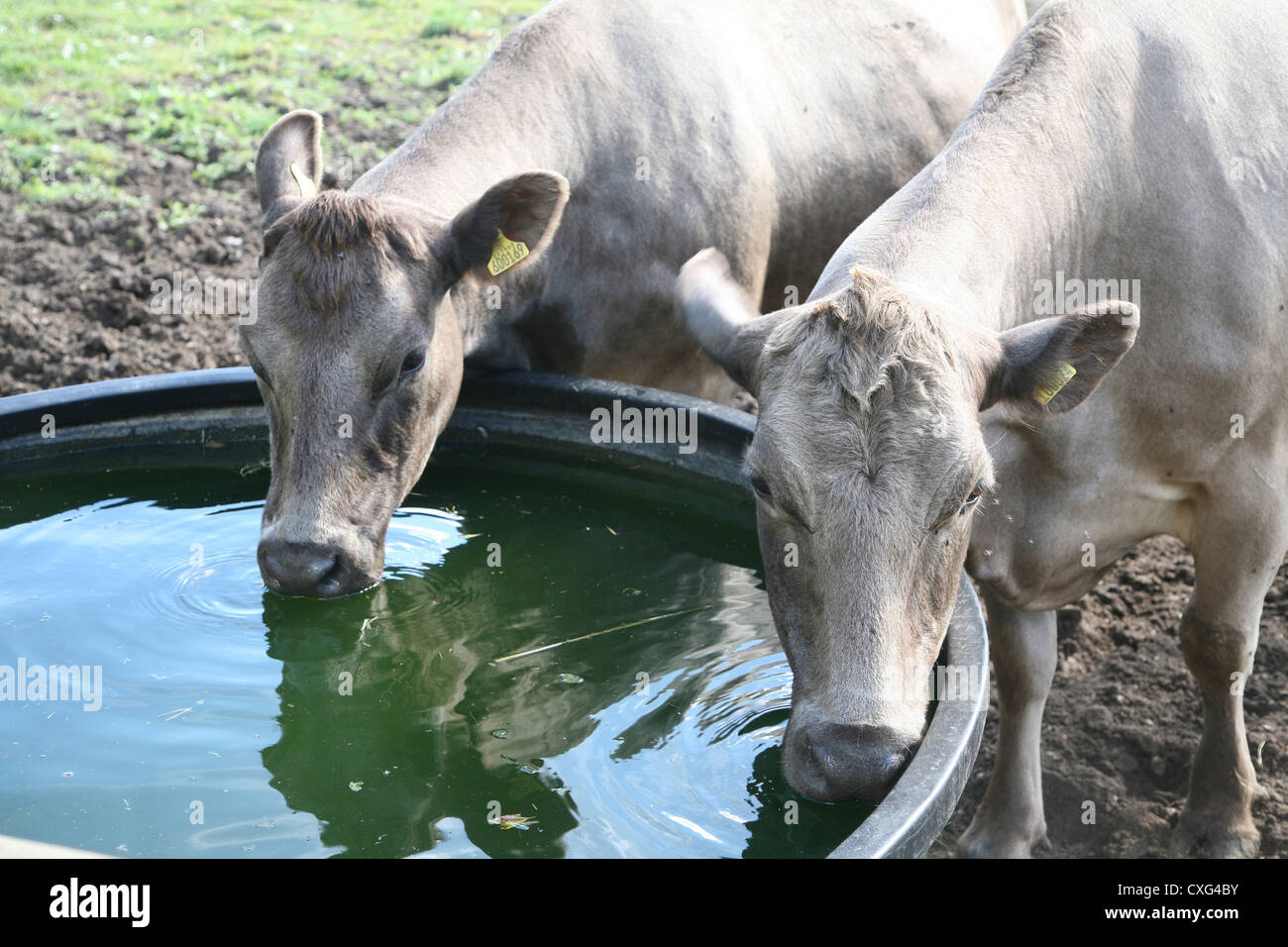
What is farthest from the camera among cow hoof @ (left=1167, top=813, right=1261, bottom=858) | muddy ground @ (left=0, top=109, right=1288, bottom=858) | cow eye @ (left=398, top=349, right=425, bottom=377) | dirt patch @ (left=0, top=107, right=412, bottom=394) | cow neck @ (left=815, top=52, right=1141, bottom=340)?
dirt patch @ (left=0, top=107, right=412, bottom=394)

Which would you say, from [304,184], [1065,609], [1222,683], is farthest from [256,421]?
[1222,683]

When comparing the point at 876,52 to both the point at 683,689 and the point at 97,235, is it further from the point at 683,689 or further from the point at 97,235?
the point at 97,235

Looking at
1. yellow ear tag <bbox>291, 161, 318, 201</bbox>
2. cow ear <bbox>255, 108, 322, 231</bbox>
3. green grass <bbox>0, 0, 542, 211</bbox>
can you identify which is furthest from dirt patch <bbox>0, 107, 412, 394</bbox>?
A: yellow ear tag <bbox>291, 161, 318, 201</bbox>

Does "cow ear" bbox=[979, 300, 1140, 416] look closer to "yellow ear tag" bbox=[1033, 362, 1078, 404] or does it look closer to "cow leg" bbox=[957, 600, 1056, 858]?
"yellow ear tag" bbox=[1033, 362, 1078, 404]

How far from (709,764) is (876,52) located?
3.44m

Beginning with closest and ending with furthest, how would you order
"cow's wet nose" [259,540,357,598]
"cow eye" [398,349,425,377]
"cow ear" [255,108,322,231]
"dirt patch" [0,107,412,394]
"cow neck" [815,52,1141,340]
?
"cow neck" [815,52,1141,340], "cow's wet nose" [259,540,357,598], "cow eye" [398,349,425,377], "cow ear" [255,108,322,231], "dirt patch" [0,107,412,394]

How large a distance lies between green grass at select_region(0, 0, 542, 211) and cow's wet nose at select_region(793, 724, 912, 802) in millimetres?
6304

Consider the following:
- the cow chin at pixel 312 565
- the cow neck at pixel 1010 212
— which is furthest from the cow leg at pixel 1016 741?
the cow chin at pixel 312 565

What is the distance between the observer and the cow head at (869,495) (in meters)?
2.84

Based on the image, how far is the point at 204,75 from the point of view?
1018cm

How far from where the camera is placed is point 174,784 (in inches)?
133

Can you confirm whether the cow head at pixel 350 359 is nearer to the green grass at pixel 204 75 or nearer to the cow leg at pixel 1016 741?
the cow leg at pixel 1016 741

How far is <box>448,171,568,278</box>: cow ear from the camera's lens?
14.3 ft

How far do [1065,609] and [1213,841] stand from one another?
4.00ft
